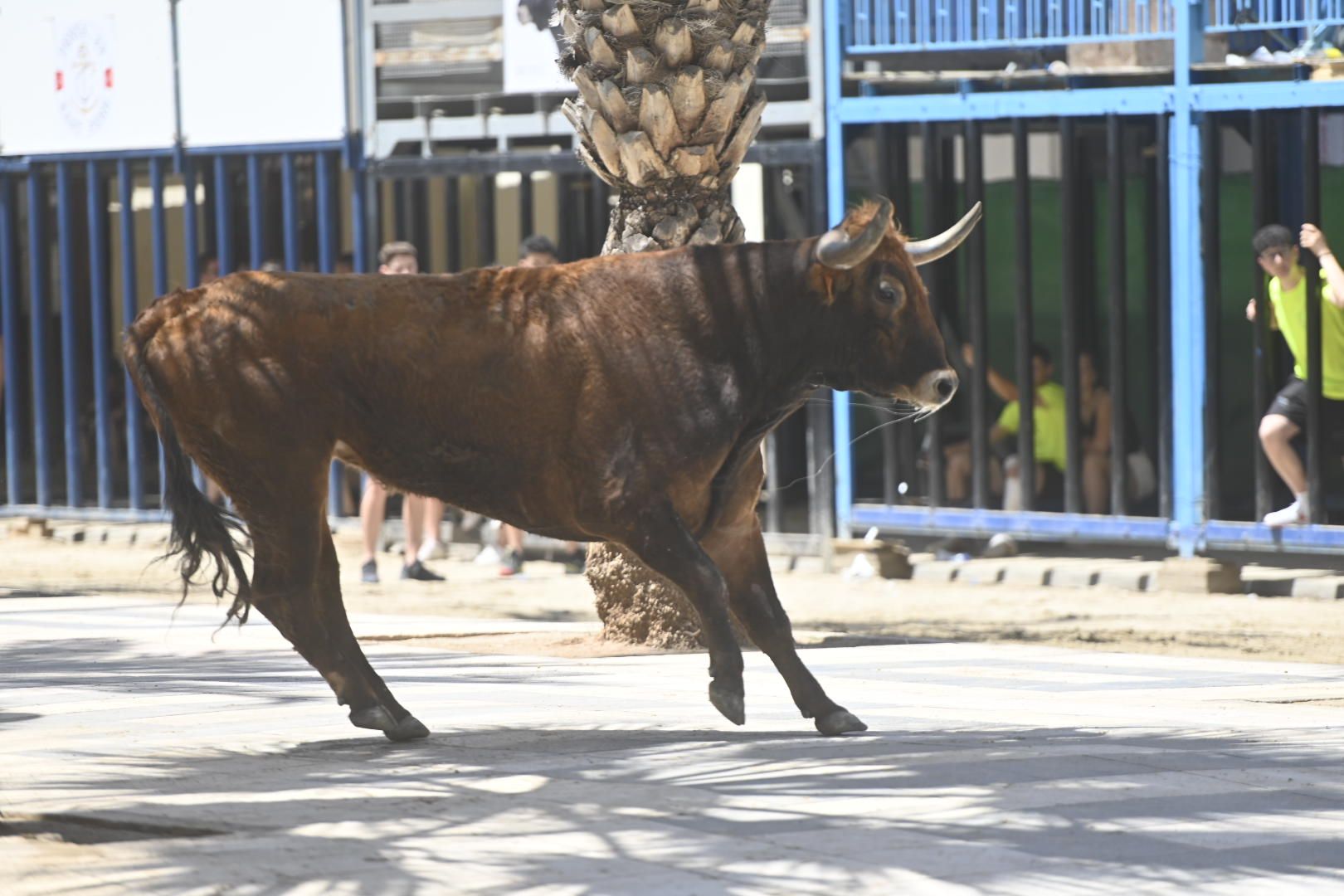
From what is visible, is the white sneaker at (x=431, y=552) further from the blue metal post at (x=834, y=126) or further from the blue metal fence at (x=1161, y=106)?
the blue metal fence at (x=1161, y=106)

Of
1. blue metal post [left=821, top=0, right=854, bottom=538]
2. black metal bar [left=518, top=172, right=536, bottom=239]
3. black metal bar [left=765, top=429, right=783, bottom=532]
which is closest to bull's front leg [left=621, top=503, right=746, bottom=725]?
blue metal post [left=821, top=0, right=854, bottom=538]

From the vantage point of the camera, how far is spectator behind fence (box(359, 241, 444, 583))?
14938mm

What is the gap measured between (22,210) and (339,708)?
12.7 metres

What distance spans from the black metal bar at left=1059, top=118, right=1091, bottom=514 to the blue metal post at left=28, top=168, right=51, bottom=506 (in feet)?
28.5

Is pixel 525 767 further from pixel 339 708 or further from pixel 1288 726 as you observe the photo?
pixel 1288 726

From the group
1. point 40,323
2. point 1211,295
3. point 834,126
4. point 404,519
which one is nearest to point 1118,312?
point 1211,295

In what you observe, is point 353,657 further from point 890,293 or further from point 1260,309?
point 1260,309

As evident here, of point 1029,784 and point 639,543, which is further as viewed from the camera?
point 639,543

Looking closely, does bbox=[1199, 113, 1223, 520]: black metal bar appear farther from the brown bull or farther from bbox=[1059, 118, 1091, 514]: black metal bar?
the brown bull

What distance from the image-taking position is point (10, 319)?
65.8ft

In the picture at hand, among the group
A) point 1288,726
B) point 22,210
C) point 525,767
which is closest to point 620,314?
point 525,767

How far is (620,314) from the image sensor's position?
8.12 meters

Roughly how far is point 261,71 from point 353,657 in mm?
11148

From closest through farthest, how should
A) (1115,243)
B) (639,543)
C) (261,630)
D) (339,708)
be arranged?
1. (639,543)
2. (339,708)
3. (261,630)
4. (1115,243)
